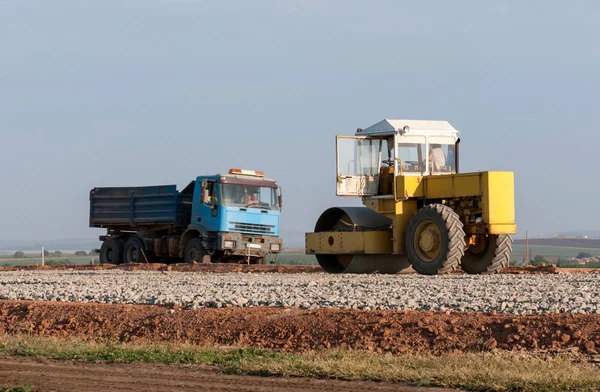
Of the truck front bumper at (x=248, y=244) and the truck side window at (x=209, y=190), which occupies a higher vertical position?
the truck side window at (x=209, y=190)

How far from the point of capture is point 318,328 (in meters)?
13.5

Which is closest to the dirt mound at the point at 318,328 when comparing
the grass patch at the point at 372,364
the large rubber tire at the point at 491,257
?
the grass patch at the point at 372,364

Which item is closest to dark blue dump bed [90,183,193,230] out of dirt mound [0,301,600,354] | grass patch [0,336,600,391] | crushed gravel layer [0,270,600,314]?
crushed gravel layer [0,270,600,314]

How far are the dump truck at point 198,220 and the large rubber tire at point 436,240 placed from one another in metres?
10.8

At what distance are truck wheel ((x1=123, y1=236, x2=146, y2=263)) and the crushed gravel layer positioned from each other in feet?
38.8

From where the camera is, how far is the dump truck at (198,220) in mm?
33344

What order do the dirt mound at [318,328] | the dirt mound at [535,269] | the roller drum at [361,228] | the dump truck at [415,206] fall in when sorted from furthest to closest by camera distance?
the dirt mound at [535,269], the roller drum at [361,228], the dump truck at [415,206], the dirt mound at [318,328]

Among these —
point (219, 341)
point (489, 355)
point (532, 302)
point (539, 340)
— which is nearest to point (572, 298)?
point (532, 302)

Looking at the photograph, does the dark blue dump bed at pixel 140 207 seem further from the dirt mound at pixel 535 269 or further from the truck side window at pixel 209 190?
the dirt mound at pixel 535 269

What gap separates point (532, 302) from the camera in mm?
15148

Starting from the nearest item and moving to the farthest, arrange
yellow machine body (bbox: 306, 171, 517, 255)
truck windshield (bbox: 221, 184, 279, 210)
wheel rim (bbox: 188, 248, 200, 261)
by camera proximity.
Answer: yellow machine body (bbox: 306, 171, 517, 255) → truck windshield (bbox: 221, 184, 279, 210) → wheel rim (bbox: 188, 248, 200, 261)

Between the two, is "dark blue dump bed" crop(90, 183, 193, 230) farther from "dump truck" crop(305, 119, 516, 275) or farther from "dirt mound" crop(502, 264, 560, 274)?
"dirt mound" crop(502, 264, 560, 274)

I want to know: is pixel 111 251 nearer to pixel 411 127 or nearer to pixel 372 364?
pixel 411 127

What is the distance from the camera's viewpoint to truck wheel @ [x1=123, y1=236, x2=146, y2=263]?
36.4 m
